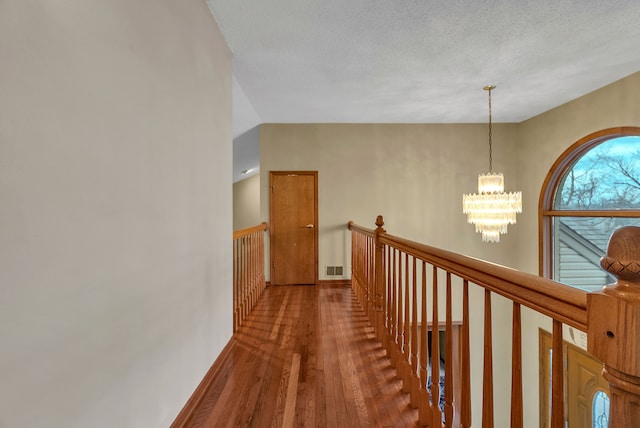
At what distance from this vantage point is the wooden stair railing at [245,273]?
114 inches

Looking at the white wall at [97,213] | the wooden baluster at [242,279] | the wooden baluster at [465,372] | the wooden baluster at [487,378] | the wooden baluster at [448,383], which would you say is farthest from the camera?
the wooden baluster at [242,279]

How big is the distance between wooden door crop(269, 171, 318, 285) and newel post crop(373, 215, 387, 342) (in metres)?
2.22

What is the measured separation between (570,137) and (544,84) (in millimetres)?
1120

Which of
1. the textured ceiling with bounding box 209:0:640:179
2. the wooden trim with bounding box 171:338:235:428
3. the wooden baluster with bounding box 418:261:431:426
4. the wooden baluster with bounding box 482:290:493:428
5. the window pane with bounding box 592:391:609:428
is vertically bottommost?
the window pane with bounding box 592:391:609:428

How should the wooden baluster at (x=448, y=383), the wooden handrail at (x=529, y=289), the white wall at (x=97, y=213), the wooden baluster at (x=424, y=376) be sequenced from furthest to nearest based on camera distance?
the wooden baluster at (x=424, y=376) → the wooden baluster at (x=448, y=383) → the white wall at (x=97, y=213) → the wooden handrail at (x=529, y=289)

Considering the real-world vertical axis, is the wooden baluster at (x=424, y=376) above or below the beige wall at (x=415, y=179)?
below

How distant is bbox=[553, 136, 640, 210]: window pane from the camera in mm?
3369

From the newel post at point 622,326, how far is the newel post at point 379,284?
6.09 ft

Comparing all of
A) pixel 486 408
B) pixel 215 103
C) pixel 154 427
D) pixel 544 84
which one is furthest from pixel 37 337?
pixel 544 84

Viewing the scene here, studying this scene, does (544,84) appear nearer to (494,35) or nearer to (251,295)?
(494,35)

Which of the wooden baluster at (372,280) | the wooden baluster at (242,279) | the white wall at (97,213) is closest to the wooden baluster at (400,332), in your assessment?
the wooden baluster at (372,280)

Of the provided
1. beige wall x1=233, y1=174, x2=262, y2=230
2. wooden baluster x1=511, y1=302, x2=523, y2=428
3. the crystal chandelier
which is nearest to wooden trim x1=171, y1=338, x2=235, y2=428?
wooden baluster x1=511, y1=302, x2=523, y2=428

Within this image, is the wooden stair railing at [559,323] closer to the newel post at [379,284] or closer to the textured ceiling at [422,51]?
the newel post at [379,284]

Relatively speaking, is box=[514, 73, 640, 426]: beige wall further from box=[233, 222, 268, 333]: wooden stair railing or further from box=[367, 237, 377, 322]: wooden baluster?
box=[233, 222, 268, 333]: wooden stair railing
